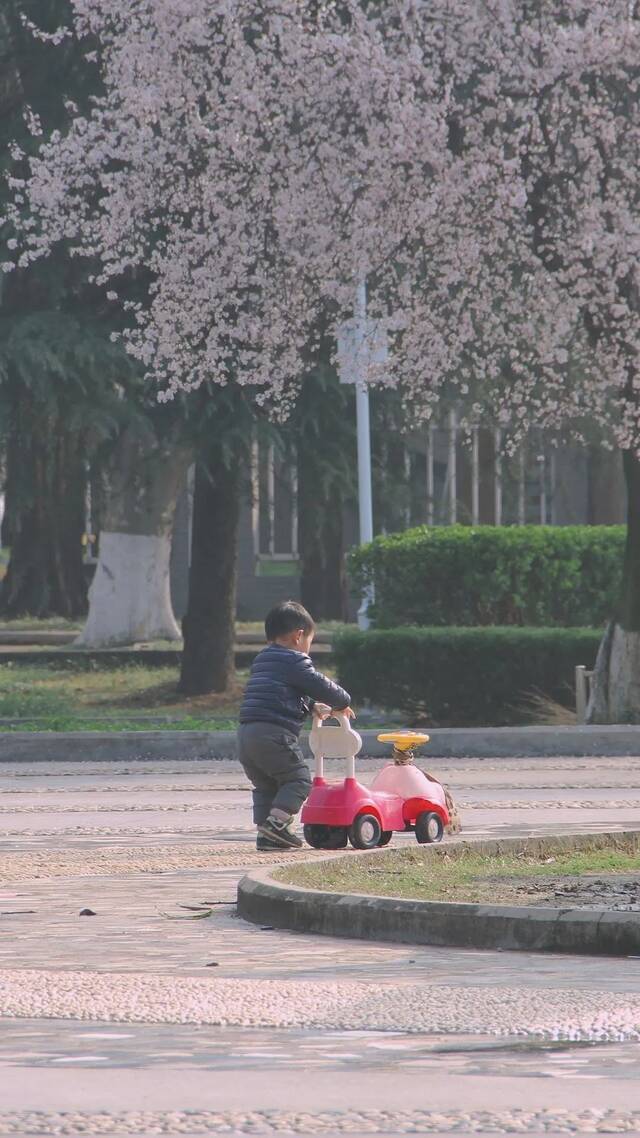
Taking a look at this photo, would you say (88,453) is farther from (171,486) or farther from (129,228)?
(129,228)

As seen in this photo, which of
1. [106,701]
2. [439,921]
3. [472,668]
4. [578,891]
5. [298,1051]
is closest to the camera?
[298,1051]

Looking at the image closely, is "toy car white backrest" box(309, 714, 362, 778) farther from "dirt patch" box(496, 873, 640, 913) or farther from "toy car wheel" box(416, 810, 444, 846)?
"dirt patch" box(496, 873, 640, 913)

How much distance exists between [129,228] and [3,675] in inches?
400

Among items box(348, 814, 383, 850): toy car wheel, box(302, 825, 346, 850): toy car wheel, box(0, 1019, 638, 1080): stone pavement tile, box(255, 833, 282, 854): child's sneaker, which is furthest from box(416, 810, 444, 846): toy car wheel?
box(0, 1019, 638, 1080): stone pavement tile

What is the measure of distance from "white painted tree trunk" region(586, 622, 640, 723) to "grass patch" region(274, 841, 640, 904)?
976cm

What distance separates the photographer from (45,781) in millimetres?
18203

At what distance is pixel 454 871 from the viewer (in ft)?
35.5

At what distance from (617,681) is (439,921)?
12754 mm

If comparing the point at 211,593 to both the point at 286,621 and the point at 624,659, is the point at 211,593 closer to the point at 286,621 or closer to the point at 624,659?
the point at 624,659

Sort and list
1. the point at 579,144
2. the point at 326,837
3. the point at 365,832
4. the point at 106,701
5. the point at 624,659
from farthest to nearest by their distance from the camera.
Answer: the point at 106,701 < the point at 624,659 < the point at 579,144 < the point at 326,837 < the point at 365,832

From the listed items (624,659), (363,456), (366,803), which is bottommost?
(366,803)

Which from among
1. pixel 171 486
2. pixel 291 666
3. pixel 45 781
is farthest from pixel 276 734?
pixel 171 486

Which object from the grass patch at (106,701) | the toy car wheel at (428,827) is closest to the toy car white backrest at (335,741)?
the toy car wheel at (428,827)

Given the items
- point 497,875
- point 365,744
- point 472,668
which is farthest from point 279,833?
point 472,668
